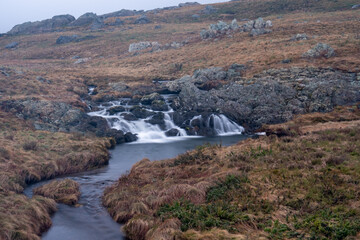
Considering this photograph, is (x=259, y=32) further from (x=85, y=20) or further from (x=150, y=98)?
(x=85, y=20)

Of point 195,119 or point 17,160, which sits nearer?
point 17,160

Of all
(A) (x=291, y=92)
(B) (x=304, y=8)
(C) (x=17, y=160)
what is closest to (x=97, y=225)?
(C) (x=17, y=160)

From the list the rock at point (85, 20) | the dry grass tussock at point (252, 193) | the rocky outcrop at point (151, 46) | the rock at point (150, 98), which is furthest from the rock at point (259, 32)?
the rock at point (85, 20)

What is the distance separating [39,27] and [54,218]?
12010 centimetres

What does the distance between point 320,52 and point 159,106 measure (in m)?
22.0

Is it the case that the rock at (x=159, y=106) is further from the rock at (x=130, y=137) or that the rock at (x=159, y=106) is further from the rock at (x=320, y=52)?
the rock at (x=320, y=52)

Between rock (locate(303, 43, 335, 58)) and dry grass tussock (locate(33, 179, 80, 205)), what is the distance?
35633 mm

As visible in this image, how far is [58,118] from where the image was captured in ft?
101

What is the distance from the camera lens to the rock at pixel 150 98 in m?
38.4

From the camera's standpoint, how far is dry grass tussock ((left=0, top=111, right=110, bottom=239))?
1137 cm

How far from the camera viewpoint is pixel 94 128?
98.0 ft

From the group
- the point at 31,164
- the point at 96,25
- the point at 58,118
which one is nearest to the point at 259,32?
the point at 58,118

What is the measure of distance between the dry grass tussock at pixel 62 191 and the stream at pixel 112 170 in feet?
0.96

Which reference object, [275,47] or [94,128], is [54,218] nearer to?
[94,128]
